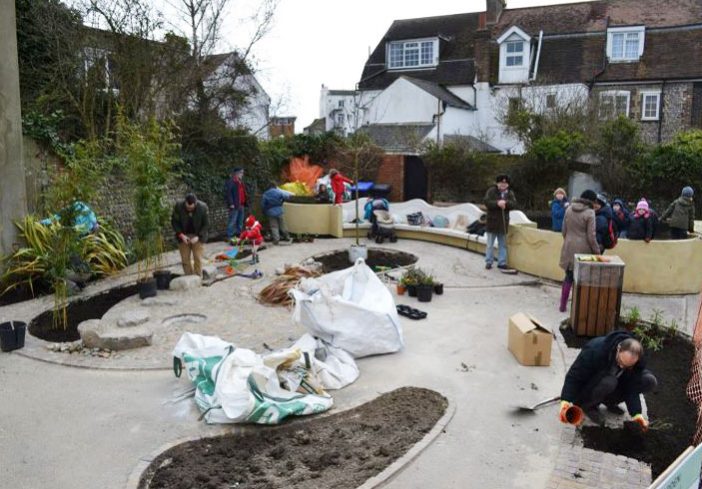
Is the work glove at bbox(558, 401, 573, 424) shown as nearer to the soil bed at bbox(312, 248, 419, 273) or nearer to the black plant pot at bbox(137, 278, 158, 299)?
the black plant pot at bbox(137, 278, 158, 299)

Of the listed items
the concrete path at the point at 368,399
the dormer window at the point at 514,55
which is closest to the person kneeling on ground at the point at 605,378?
the concrete path at the point at 368,399

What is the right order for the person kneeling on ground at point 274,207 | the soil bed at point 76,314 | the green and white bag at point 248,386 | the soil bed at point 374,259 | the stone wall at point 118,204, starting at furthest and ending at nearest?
the person kneeling on ground at point 274,207
the soil bed at point 374,259
the stone wall at point 118,204
the soil bed at point 76,314
the green and white bag at point 248,386

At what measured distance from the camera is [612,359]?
557cm

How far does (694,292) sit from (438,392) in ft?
21.9

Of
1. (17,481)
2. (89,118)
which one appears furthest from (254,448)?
(89,118)

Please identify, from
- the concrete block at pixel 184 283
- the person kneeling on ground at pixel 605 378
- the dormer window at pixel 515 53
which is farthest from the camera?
the dormer window at pixel 515 53

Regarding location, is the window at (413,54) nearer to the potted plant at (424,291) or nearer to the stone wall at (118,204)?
the stone wall at (118,204)

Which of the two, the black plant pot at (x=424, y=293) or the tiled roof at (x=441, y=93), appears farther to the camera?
the tiled roof at (x=441, y=93)

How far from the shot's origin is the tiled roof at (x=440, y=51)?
3153 cm

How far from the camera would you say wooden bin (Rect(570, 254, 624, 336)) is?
834cm

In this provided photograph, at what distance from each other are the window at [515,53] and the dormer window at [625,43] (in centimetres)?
392

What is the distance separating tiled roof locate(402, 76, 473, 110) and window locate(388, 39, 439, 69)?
2.87m

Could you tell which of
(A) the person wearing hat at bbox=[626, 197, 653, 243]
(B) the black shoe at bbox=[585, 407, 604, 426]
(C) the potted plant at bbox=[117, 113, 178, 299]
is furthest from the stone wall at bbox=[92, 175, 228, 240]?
(B) the black shoe at bbox=[585, 407, 604, 426]

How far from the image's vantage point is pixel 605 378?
561 centimetres
